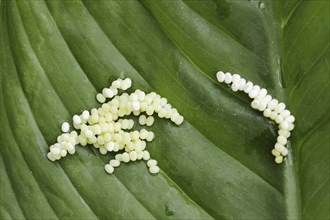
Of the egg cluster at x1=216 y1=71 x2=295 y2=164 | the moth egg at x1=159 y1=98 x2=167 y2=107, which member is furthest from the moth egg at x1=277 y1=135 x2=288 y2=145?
the moth egg at x1=159 y1=98 x2=167 y2=107

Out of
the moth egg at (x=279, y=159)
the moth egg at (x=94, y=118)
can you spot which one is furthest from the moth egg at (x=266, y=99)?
the moth egg at (x=94, y=118)

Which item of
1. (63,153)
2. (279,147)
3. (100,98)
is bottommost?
(63,153)

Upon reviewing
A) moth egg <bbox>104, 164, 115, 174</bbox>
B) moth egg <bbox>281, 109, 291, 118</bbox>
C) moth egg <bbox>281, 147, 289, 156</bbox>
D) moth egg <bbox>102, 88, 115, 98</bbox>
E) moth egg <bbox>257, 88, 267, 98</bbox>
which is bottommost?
moth egg <bbox>104, 164, 115, 174</bbox>

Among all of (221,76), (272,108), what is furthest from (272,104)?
(221,76)

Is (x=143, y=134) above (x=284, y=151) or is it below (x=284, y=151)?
below

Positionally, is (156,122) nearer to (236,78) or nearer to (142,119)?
(142,119)

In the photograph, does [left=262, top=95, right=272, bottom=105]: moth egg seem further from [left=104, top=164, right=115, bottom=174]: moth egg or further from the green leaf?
[left=104, top=164, right=115, bottom=174]: moth egg

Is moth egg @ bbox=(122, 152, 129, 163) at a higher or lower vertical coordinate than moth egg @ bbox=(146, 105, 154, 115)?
lower
